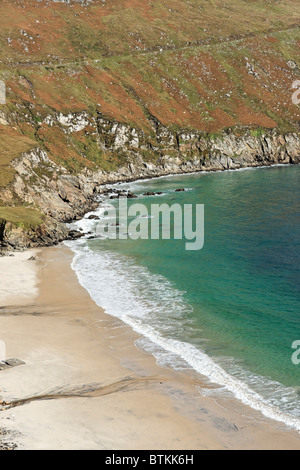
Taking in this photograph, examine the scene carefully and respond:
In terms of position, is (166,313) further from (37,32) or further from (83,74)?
(37,32)

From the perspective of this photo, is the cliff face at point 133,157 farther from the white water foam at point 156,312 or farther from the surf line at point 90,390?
the surf line at point 90,390

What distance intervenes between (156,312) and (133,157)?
77.5m

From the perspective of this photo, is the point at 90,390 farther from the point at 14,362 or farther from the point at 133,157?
the point at 133,157

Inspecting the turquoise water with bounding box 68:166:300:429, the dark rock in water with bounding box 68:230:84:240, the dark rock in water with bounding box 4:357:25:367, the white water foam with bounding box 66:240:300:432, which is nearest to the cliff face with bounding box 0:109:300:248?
the dark rock in water with bounding box 68:230:84:240

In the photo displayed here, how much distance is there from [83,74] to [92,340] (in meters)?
101

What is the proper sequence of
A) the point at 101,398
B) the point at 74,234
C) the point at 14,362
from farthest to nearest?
1. the point at 74,234
2. the point at 14,362
3. the point at 101,398

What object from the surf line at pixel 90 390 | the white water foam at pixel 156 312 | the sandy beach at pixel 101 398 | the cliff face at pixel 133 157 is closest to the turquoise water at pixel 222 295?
the white water foam at pixel 156 312

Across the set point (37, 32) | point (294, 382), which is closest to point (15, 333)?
point (294, 382)

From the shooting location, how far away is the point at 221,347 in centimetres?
2931

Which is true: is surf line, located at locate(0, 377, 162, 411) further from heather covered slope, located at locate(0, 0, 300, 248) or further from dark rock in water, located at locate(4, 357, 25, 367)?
heather covered slope, located at locate(0, 0, 300, 248)

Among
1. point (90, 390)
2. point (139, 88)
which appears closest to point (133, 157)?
point (139, 88)

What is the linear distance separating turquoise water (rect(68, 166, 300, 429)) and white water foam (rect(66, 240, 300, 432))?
7cm

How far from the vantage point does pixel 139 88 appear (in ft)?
405

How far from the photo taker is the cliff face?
2724 inches
